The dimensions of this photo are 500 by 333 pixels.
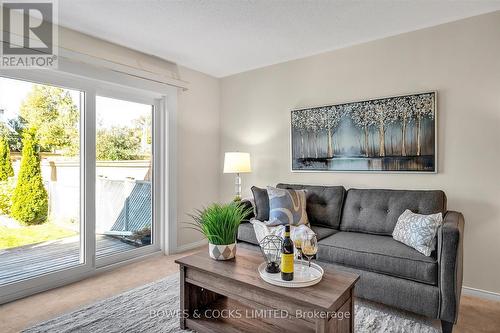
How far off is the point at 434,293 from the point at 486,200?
111 centimetres

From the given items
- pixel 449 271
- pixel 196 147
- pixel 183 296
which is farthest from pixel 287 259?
pixel 196 147

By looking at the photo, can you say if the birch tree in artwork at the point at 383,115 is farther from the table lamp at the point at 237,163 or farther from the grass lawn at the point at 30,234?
the grass lawn at the point at 30,234

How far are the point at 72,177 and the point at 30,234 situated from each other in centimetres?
61

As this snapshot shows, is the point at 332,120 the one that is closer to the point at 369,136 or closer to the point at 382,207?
the point at 369,136

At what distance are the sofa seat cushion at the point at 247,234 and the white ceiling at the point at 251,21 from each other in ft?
6.44

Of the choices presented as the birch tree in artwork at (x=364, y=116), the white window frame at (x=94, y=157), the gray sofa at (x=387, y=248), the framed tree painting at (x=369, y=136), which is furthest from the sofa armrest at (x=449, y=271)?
the white window frame at (x=94, y=157)

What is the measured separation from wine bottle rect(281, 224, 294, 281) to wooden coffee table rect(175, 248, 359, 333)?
0.09m

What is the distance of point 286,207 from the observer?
2.79 metres

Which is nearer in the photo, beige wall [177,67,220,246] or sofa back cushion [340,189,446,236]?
sofa back cushion [340,189,446,236]

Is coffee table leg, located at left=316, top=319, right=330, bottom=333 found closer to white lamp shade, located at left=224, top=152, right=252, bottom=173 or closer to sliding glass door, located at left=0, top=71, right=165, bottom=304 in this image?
white lamp shade, located at left=224, top=152, right=252, bottom=173

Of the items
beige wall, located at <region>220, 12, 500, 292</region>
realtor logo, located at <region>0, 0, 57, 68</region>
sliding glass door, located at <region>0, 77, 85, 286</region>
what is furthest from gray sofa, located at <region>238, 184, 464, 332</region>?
realtor logo, located at <region>0, 0, 57, 68</region>

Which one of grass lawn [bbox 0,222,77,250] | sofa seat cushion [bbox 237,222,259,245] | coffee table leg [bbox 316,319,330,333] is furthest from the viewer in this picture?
sofa seat cushion [bbox 237,222,259,245]

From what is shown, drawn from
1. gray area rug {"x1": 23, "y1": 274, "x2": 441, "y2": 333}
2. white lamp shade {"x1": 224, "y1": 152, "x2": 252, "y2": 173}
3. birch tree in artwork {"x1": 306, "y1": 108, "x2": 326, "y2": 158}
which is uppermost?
birch tree in artwork {"x1": 306, "y1": 108, "x2": 326, "y2": 158}

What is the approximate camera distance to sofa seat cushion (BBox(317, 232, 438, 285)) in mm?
1936
